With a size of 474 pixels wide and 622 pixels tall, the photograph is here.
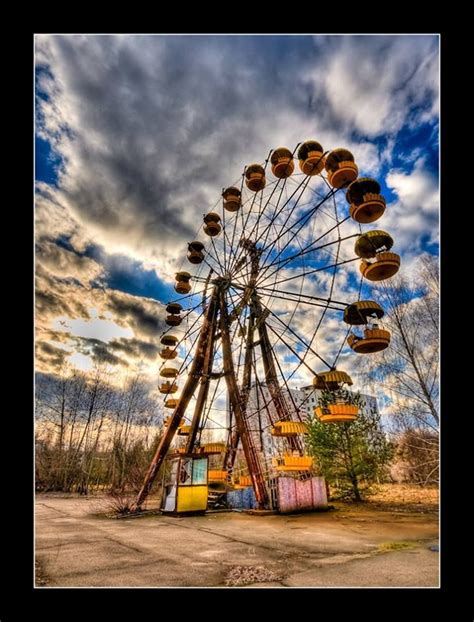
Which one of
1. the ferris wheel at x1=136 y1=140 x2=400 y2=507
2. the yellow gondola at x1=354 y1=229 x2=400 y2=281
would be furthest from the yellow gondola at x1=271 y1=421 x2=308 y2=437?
the yellow gondola at x1=354 y1=229 x2=400 y2=281

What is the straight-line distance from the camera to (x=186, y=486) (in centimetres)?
1280

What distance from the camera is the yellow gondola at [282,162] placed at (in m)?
13.5

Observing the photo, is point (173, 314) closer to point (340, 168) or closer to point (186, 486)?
point (186, 486)

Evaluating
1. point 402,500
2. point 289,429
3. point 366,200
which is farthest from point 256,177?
point 402,500

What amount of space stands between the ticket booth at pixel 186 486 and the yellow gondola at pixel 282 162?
1132 centimetres

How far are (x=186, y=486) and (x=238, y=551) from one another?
7.09 meters

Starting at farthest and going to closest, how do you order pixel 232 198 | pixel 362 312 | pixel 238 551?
pixel 232 198 → pixel 362 312 → pixel 238 551

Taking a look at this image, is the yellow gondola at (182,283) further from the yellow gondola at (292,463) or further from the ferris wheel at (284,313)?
the yellow gondola at (292,463)

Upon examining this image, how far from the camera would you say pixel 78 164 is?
868 cm

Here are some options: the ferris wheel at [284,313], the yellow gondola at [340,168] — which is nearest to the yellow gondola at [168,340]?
the ferris wheel at [284,313]

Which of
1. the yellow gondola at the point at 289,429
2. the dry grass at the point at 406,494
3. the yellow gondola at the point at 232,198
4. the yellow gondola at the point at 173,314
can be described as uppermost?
the yellow gondola at the point at 232,198
